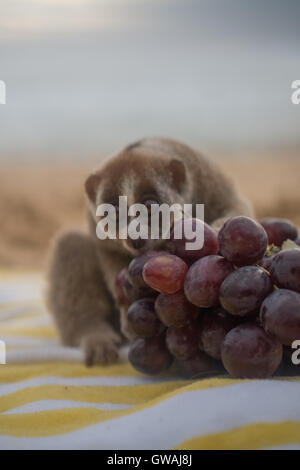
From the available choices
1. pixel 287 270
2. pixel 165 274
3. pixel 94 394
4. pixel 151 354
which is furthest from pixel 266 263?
pixel 94 394

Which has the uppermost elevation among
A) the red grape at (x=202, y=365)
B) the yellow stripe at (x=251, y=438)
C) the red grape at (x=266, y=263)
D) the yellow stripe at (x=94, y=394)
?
the red grape at (x=266, y=263)

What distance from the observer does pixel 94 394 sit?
115cm

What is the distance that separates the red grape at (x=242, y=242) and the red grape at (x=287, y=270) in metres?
0.04

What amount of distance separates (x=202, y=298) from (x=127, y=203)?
0.39 metres

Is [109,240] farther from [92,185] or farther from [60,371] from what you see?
[60,371]

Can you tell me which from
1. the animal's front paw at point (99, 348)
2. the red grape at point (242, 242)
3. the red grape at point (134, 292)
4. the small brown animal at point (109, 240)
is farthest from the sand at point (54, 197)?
the red grape at point (242, 242)

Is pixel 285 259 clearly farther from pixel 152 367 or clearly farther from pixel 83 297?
pixel 83 297

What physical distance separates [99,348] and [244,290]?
1.95 ft

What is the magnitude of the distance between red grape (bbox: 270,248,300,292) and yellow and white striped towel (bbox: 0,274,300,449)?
164 mm

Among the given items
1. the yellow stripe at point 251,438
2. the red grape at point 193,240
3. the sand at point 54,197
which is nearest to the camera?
the yellow stripe at point 251,438

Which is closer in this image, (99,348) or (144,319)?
(144,319)

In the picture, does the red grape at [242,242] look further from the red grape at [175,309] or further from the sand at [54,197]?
the sand at [54,197]

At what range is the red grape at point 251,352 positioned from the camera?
0.97 meters
